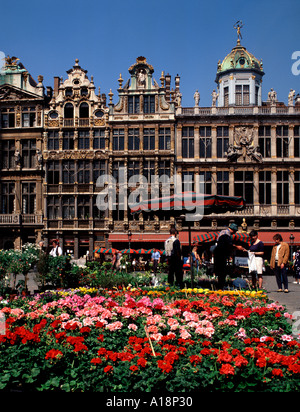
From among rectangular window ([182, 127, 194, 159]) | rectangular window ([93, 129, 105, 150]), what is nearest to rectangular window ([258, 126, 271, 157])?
rectangular window ([182, 127, 194, 159])

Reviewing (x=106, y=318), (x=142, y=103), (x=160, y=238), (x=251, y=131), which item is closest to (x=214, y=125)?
(x=251, y=131)

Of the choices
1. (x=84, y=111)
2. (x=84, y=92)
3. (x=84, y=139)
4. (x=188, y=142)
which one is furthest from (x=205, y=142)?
(x=84, y=92)

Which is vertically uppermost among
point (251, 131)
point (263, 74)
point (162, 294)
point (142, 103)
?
point (263, 74)

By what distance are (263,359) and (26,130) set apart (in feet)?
105

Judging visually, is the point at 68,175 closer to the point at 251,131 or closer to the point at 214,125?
the point at 214,125

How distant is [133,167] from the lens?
3300 cm

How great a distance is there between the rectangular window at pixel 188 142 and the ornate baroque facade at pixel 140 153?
0.23 ft

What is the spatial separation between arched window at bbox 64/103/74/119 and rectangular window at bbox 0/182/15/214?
251 inches

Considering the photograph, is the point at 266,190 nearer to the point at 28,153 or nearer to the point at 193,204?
the point at 28,153

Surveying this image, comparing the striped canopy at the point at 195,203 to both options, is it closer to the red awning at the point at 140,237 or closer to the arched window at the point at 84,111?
the red awning at the point at 140,237

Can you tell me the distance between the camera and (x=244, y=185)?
3262 cm

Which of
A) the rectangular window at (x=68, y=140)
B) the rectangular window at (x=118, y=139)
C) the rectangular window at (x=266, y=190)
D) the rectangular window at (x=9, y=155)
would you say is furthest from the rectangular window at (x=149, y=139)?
the rectangular window at (x=9, y=155)

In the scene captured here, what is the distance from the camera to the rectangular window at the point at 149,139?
1297 inches

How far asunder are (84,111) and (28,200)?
299 inches
